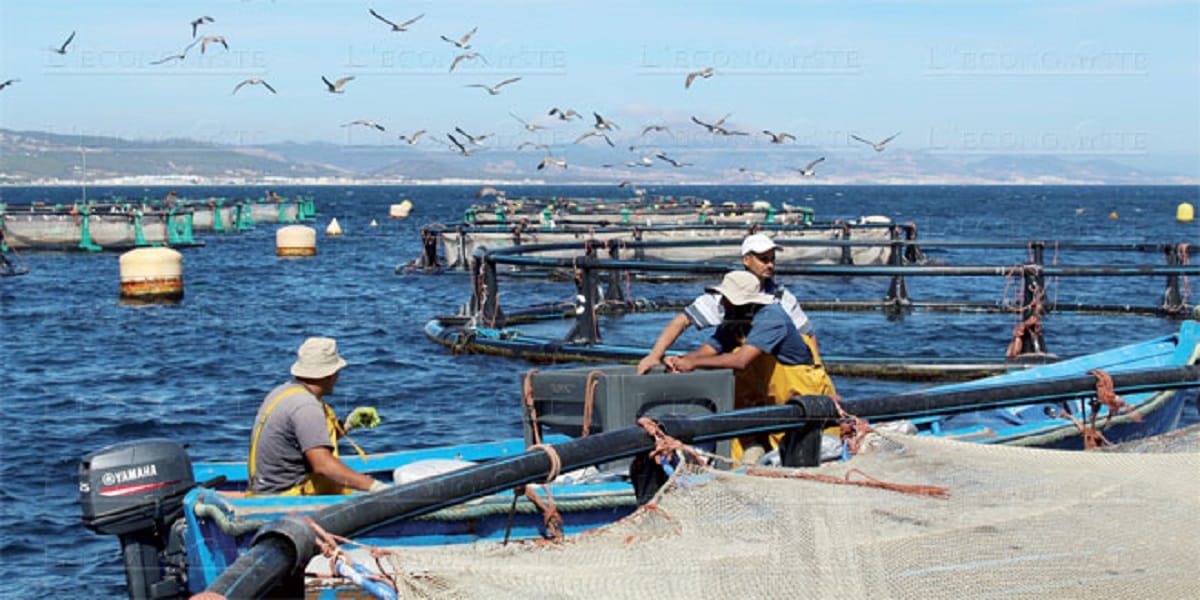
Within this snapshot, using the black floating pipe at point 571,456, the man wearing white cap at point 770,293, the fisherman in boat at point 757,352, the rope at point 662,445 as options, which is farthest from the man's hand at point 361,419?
the rope at point 662,445

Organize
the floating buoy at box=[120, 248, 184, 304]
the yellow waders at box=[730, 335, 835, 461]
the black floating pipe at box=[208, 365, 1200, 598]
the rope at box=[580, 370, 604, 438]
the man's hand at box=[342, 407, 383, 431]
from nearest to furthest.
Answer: the black floating pipe at box=[208, 365, 1200, 598] → the rope at box=[580, 370, 604, 438] → the yellow waders at box=[730, 335, 835, 461] → the man's hand at box=[342, 407, 383, 431] → the floating buoy at box=[120, 248, 184, 304]

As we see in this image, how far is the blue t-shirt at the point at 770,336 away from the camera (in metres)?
8.05

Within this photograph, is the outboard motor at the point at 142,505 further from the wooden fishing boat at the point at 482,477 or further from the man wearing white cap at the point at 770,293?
the man wearing white cap at the point at 770,293

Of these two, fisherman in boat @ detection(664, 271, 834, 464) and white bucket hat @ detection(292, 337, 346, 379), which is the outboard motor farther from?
fisherman in boat @ detection(664, 271, 834, 464)

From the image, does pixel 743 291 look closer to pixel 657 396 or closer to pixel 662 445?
pixel 657 396

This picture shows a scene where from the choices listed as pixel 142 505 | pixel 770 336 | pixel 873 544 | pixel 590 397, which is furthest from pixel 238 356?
pixel 873 544

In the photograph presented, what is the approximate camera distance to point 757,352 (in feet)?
26.2

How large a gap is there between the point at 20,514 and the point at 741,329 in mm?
7680

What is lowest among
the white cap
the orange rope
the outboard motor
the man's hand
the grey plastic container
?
the outboard motor

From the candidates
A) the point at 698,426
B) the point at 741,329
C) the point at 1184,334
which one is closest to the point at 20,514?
the point at 741,329

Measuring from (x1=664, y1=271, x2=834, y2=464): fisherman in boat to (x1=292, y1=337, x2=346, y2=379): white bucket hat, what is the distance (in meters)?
1.92

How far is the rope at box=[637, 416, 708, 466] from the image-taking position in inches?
169

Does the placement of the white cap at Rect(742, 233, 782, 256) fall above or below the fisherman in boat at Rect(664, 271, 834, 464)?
above

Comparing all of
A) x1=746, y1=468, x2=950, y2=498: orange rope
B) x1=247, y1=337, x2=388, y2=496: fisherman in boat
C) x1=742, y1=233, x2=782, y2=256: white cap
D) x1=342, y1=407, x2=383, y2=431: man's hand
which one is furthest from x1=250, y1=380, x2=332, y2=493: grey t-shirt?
x1=746, y1=468, x2=950, y2=498: orange rope
